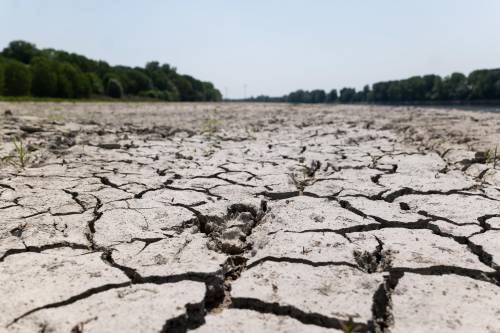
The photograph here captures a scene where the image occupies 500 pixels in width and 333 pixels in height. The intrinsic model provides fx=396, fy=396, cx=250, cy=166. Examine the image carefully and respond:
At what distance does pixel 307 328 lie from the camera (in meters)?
1.18

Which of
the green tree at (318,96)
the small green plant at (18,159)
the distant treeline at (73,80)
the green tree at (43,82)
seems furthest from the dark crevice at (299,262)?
the green tree at (318,96)

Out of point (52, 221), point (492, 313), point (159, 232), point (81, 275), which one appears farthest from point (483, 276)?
point (52, 221)

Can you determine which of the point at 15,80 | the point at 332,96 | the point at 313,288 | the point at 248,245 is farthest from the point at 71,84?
the point at 332,96

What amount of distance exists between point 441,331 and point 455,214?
1152mm

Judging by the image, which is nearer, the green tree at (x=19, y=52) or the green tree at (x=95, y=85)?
the green tree at (x=95, y=85)

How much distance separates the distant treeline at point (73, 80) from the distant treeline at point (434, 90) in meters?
23.2

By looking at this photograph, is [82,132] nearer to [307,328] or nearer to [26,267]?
[26,267]

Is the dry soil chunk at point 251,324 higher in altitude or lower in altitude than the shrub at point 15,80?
lower

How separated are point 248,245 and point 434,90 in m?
50.1

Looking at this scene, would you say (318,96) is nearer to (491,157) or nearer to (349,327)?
(491,157)

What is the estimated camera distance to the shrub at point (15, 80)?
72.3 ft

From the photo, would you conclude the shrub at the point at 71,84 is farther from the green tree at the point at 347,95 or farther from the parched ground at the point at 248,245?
the green tree at the point at 347,95

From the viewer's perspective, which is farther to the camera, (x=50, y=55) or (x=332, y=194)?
(x=50, y=55)

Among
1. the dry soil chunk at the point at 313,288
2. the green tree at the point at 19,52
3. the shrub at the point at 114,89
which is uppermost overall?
the green tree at the point at 19,52
